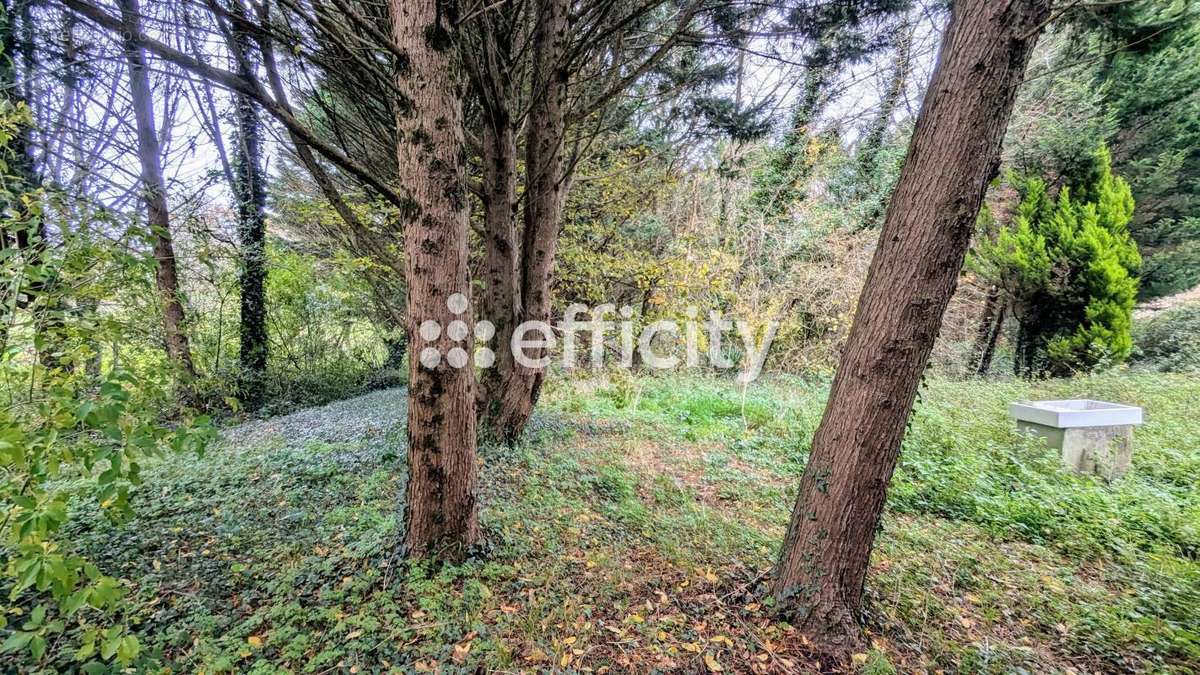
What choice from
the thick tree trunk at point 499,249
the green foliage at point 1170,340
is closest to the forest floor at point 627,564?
the thick tree trunk at point 499,249

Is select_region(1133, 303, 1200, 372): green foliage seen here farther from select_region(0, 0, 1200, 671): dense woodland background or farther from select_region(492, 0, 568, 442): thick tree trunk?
select_region(492, 0, 568, 442): thick tree trunk

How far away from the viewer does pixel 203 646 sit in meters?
1.88

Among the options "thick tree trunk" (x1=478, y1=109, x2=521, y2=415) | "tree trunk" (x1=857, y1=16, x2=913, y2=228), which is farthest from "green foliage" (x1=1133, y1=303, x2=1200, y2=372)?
"thick tree trunk" (x1=478, y1=109, x2=521, y2=415)

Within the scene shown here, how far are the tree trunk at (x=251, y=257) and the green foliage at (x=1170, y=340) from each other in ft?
58.0

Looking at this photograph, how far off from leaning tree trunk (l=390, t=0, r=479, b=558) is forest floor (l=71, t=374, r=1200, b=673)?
304mm

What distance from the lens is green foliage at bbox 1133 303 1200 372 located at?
9.54m

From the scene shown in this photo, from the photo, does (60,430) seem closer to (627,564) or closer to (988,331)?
(627,564)

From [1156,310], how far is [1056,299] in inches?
173

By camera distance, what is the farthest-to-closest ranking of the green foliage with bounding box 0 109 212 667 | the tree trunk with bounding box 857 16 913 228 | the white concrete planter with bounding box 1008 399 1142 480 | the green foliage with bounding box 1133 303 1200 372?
the green foliage with bounding box 1133 303 1200 372 → the tree trunk with bounding box 857 16 913 228 → the white concrete planter with bounding box 1008 399 1142 480 → the green foliage with bounding box 0 109 212 667

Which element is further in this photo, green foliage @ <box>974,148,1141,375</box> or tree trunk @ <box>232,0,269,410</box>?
green foliage @ <box>974,148,1141,375</box>

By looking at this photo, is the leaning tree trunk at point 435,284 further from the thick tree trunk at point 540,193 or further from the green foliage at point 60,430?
the thick tree trunk at point 540,193

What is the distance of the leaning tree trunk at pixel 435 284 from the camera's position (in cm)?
229

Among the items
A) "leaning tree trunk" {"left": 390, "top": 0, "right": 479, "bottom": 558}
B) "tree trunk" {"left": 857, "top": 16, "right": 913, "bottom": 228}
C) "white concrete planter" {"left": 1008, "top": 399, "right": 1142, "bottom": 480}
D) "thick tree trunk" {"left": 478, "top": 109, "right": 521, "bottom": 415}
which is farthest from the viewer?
"tree trunk" {"left": 857, "top": 16, "right": 913, "bottom": 228}

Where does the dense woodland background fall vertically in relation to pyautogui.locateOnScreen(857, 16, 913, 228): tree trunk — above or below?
below
